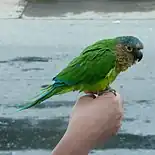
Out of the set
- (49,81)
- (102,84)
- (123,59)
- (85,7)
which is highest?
(123,59)

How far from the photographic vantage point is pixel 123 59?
2721 millimetres

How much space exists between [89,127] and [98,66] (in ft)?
Answer: 2.01

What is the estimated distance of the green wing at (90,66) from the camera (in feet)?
8.94

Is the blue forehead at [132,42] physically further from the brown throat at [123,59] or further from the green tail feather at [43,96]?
the green tail feather at [43,96]

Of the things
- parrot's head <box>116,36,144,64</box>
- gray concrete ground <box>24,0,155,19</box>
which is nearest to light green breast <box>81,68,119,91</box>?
parrot's head <box>116,36,144,64</box>

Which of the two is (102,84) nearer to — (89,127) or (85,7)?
(89,127)

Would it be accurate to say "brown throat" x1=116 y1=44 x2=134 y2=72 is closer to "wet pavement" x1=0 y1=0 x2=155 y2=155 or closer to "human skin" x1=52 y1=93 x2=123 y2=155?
"human skin" x1=52 y1=93 x2=123 y2=155

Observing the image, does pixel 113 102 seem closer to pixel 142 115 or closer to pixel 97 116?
pixel 97 116

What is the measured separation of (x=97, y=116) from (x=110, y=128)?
2.7 inches

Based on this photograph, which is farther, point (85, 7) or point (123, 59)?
point (85, 7)

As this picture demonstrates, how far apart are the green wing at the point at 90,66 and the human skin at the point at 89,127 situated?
0.41 metres

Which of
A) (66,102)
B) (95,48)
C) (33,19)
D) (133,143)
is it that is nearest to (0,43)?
(33,19)

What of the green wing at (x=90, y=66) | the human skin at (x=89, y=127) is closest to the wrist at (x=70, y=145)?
the human skin at (x=89, y=127)

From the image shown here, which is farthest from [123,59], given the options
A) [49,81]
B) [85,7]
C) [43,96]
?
[85,7]
